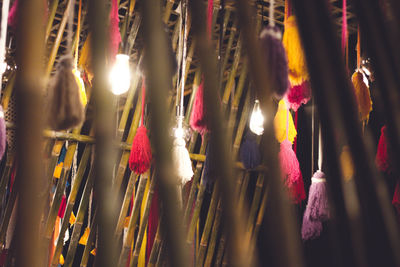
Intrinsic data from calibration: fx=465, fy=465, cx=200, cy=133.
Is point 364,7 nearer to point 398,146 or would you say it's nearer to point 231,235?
point 398,146

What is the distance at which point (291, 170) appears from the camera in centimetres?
221

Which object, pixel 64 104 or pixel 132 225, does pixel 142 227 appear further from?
pixel 64 104

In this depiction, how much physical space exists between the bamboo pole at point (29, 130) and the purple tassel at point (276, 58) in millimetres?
406

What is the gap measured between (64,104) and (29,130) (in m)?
0.24

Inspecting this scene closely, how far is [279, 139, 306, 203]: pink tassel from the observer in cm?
220

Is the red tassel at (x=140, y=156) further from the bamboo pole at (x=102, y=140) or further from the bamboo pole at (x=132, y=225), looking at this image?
the bamboo pole at (x=102, y=140)

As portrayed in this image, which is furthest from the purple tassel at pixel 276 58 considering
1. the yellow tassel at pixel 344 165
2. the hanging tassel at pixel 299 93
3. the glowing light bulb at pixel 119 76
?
the glowing light bulb at pixel 119 76

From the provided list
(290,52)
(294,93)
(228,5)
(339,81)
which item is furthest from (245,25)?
(228,5)

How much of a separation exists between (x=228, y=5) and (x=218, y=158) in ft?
10.5

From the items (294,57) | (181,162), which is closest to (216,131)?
(294,57)

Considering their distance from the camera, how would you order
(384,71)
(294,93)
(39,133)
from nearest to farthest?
(39,133)
(384,71)
(294,93)

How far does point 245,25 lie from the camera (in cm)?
46

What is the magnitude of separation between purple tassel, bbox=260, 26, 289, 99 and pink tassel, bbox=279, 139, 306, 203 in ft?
4.72

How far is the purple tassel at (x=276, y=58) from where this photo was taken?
71 cm
